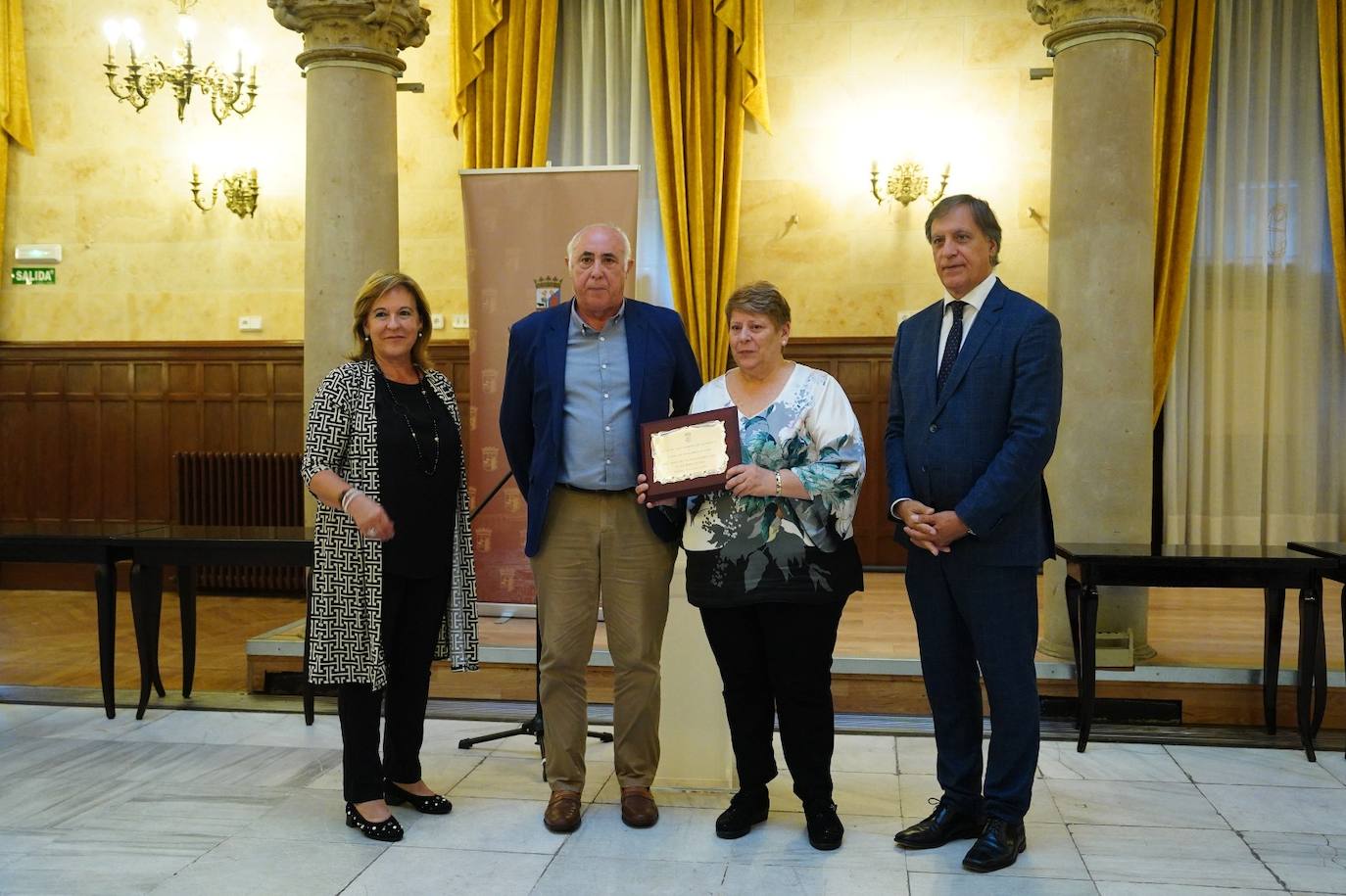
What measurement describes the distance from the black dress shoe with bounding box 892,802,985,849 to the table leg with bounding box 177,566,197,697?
11.2 ft

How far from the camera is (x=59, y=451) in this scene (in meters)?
8.95

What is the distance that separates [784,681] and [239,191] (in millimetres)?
6700

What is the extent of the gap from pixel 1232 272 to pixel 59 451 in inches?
337

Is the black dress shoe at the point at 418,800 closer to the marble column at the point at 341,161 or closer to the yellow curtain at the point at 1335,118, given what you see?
the marble column at the point at 341,161

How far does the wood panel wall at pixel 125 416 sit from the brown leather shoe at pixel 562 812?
5.22 m

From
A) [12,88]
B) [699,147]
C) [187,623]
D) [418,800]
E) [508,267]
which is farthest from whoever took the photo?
[12,88]

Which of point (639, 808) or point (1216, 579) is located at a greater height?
point (1216, 579)

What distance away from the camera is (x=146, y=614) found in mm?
5207

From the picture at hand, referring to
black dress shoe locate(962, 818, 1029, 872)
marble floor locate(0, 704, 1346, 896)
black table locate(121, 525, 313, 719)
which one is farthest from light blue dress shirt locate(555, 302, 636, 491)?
black table locate(121, 525, 313, 719)

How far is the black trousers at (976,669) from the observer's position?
10.9 feet

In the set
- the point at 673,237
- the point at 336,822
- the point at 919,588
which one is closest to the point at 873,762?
the point at 919,588

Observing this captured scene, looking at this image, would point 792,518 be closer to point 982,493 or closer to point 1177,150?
point 982,493

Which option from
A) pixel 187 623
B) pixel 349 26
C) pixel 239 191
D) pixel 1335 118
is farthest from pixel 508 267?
pixel 1335 118

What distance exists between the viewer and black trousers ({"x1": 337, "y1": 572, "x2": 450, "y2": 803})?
3596 millimetres
